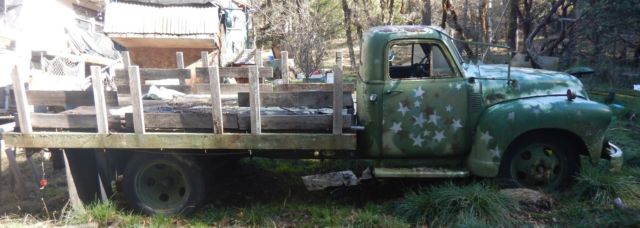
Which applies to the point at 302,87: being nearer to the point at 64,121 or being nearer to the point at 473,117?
the point at 473,117

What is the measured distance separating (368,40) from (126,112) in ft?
8.29

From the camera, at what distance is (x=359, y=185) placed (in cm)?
570

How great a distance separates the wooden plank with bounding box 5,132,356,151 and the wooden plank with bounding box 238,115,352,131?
0.36 ft

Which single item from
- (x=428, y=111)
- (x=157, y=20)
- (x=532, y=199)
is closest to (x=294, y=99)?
(x=428, y=111)

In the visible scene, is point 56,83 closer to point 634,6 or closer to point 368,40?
point 368,40

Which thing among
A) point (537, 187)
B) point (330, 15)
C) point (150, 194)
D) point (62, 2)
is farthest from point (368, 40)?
point (330, 15)

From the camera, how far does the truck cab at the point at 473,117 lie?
4562 millimetres

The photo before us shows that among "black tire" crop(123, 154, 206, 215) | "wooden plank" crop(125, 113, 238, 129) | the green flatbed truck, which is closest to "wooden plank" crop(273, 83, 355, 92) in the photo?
the green flatbed truck

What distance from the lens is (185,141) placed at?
15.1 ft

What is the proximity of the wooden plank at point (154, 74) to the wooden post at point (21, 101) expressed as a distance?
92 centimetres

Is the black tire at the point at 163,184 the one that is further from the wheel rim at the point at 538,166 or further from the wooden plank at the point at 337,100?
the wheel rim at the point at 538,166

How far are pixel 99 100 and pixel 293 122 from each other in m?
1.82

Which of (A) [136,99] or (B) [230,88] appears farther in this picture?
(B) [230,88]

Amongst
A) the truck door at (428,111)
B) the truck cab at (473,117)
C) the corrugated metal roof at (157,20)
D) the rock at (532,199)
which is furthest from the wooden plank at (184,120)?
the corrugated metal roof at (157,20)
